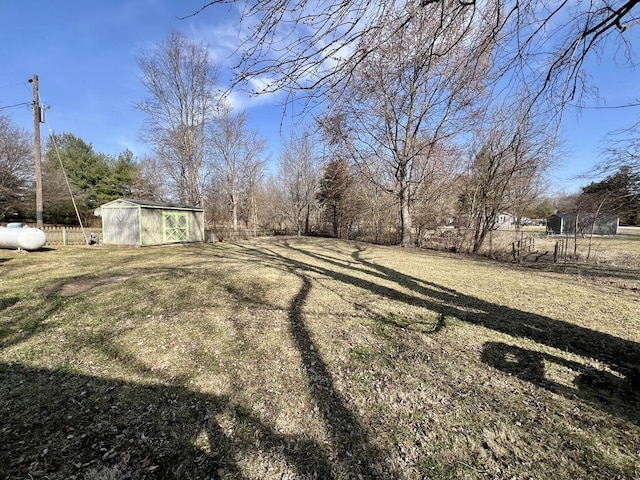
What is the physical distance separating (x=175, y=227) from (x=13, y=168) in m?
14.0

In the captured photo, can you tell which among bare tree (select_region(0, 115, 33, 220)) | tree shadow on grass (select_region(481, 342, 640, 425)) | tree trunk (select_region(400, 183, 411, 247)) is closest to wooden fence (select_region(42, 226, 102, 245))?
bare tree (select_region(0, 115, 33, 220))

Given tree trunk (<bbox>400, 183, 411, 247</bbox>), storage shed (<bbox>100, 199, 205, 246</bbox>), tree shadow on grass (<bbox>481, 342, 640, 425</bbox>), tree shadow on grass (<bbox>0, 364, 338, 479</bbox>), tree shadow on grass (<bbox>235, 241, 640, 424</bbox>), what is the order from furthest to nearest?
tree trunk (<bbox>400, 183, 411, 247</bbox>)
storage shed (<bbox>100, 199, 205, 246</bbox>)
tree shadow on grass (<bbox>235, 241, 640, 424</bbox>)
tree shadow on grass (<bbox>481, 342, 640, 425</bbox>)
tree shadow on grass (<bbox>0, 364, 338, 479</bbox>)

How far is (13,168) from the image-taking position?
60.7ft

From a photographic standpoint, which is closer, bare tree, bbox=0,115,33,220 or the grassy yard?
the grassy yard

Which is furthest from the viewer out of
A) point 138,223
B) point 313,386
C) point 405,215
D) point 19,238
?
point 405,215

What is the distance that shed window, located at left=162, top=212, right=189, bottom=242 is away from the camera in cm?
1438

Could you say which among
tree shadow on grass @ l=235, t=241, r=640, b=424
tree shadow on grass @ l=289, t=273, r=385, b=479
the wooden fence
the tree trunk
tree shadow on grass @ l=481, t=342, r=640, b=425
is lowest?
tree shadow on grass @ l=289, t=273, r=385, b=479

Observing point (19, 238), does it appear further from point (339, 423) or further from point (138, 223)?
point (339, 423)

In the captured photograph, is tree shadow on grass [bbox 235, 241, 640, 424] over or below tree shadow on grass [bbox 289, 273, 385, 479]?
over

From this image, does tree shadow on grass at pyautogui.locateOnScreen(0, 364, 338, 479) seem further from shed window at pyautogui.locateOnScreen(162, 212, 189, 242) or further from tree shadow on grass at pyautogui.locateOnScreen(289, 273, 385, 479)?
shed window at pyautogui.locateOnScreen(162, 212, 189, 242)

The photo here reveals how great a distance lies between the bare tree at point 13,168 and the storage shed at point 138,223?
10.5m

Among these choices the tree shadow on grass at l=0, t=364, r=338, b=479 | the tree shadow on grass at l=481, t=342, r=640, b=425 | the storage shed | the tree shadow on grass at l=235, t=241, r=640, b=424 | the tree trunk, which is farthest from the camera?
the tree trunk

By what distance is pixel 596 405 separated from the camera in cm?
232

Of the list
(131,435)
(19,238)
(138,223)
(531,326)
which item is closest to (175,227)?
(138,223)
